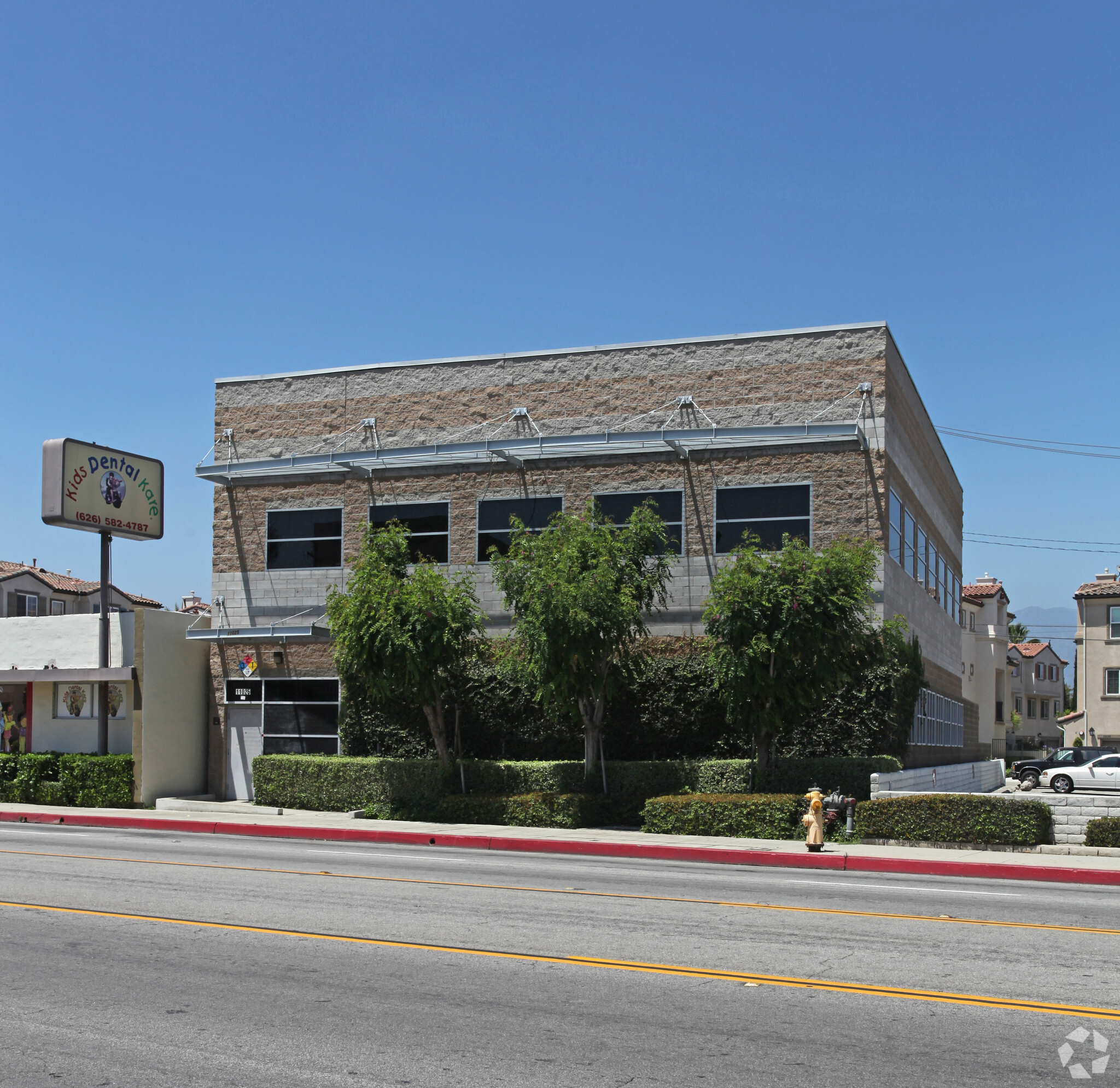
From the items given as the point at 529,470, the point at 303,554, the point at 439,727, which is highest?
the point at 529,470

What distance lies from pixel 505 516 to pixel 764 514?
5862 millimetres

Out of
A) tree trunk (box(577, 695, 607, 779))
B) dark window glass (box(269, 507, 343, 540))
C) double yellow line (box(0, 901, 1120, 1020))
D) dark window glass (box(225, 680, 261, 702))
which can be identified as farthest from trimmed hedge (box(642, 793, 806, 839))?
double yellow line (box(0, 901, 1120, 1020))

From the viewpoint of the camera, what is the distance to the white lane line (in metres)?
14.3

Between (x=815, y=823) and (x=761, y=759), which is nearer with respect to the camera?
(x=815, y=823)

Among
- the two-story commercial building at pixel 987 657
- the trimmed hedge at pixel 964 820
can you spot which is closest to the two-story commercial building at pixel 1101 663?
the two-story commercial building at pixel 987 657

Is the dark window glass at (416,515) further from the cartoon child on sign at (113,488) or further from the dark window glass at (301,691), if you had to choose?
the cartoon child on sign at (113,488)

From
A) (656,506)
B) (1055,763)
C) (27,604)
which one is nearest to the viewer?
(656,506)

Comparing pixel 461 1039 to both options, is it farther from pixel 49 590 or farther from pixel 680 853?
pixel 49 590

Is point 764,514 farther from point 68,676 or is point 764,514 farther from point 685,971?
point 685,971

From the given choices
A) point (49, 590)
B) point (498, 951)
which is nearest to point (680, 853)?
point (498, 951)

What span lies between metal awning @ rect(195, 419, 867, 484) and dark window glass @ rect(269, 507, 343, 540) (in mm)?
777

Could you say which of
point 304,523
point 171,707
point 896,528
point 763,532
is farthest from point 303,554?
point 896,528

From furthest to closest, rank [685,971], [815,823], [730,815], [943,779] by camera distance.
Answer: [943,779]
[730,815]
[815,823]
[685,971]

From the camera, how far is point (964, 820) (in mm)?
19875
